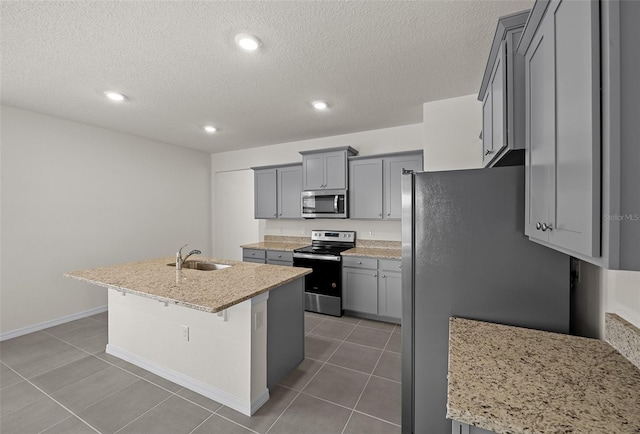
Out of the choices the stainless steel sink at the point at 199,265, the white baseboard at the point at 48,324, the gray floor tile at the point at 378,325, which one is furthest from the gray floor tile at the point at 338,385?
the white baseboard at the point at 48,324

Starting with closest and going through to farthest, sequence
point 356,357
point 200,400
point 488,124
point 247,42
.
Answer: point 488,124, point 247,42, point 200,400, point 356,357

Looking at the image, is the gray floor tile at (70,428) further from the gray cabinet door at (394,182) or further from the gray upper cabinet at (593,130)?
the gray cabinet door at (394,182)

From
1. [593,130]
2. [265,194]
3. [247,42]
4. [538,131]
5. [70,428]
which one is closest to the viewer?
[593,130]

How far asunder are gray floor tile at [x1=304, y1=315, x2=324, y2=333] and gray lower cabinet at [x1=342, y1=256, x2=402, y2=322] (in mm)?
419

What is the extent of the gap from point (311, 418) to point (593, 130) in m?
2.21

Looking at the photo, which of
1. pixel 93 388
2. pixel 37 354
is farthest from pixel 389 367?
pixel 37 354

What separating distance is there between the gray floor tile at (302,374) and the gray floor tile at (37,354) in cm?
219

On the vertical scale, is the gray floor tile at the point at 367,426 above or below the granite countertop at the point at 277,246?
below

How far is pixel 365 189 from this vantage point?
3969 millimetres

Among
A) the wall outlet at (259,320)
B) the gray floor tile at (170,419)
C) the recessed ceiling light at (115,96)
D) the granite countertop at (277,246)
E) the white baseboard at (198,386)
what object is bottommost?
the gray floor tile at (170,419)

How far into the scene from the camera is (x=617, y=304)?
3.75 ft

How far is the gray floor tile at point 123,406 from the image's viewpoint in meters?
1.88

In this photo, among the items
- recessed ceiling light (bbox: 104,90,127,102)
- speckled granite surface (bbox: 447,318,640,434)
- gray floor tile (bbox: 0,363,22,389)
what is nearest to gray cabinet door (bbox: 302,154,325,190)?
recessed ceiling light (bbox: 104,90,127,102)

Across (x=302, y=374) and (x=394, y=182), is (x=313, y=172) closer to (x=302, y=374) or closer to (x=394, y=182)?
(x=394, y=182)
